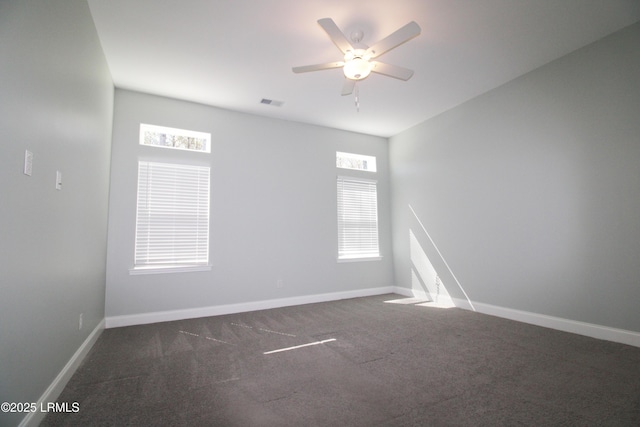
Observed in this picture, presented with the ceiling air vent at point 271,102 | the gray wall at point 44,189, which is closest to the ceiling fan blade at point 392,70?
the ceiling air vent at point 271,102

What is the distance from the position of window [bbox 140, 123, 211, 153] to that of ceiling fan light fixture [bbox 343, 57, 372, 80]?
2.54m

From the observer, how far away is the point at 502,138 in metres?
4.09

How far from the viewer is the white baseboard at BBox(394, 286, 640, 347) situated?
2921mm

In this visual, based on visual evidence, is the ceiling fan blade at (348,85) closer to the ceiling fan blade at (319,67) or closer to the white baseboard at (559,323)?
the ceiling fan blade at (319,67)

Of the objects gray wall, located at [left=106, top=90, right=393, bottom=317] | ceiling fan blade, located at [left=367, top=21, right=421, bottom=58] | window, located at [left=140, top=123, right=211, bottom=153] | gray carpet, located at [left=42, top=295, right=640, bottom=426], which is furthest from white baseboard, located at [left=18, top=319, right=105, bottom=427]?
ceiling fan blade, located at [left=367, top=21, right=421, bottom=58]

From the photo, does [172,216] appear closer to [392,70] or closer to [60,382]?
[60,382]

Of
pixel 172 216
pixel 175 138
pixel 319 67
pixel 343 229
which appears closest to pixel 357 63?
pixel 319 67

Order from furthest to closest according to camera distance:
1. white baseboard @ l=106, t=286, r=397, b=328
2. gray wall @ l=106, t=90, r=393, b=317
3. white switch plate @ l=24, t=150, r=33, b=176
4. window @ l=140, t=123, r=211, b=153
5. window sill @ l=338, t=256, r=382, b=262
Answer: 1. window sill @ l=338, t=256, r=382, b=262
2. window @ l=140, t=123, r=211, b=153
3. gray wall @ l=106, t=90, r=393, b=317
4. white baseboard @ l=106, t=286, r=397, b=328
5. white switch plate @ l=24, t=150, r=33, b=176

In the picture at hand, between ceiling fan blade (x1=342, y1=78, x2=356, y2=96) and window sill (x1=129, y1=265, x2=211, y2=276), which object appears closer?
ceiling fan blade (x1=342, y1=78, x2=356, y2=96)

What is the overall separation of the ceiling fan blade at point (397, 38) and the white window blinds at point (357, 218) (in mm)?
3009

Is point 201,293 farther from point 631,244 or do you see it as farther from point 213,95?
point 631,244

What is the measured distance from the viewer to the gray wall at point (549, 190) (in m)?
2.99

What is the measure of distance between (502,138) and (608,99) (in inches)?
43.7

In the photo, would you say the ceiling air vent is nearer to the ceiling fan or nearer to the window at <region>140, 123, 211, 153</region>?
the window at <region>140, 123, 211, 153</region>
